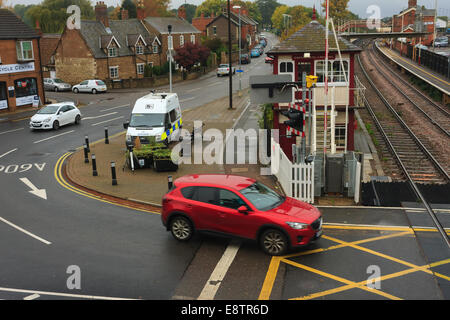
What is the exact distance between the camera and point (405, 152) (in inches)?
942

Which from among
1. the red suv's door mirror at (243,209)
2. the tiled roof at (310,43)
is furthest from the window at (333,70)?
the red suv's door mirror at (243,209)

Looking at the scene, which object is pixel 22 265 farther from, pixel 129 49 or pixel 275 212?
pixel 129 49

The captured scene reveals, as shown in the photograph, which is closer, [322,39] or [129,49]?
[322,39]

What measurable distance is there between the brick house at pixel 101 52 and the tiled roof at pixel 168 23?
604 cm

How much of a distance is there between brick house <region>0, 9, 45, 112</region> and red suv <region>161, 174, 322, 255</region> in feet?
99.8

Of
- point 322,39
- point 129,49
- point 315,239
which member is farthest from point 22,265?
point 129,49

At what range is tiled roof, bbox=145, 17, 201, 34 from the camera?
7031 cm

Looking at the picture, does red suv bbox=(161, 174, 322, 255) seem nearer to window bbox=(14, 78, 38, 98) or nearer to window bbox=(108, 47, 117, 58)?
window bbox=(14, 78, 38, 98)

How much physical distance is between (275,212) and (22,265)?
5913 mm

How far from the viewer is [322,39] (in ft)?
74.3

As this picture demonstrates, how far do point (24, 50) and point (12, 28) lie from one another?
1847mm

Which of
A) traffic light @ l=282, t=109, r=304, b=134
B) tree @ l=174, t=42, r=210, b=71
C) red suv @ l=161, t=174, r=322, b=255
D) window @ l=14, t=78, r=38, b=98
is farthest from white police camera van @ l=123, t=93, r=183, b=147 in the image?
tree @ l=174, t=42, r=210, b=71

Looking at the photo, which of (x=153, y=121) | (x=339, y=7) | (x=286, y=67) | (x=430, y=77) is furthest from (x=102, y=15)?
(x=339, y=7)

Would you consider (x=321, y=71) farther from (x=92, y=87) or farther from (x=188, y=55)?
(x=188, y=55)
